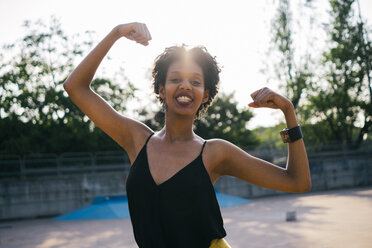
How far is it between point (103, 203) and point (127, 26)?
15.6 meters

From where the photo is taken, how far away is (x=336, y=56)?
1127 inches

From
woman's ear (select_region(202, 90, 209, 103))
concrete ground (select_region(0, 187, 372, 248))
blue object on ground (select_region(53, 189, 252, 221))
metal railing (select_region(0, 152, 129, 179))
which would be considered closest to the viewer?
woman's ear (select_region(202, 90, 209, 103))

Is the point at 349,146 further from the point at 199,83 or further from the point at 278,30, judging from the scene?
the point at 199,83

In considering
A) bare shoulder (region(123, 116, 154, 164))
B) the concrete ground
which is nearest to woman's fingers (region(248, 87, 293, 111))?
bare shoulder (region(123, 116, 154, 164))

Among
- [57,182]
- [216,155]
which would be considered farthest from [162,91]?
[57,182]

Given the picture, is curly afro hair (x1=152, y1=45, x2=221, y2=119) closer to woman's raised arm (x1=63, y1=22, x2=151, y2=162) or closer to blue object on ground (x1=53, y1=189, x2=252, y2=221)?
woman's raised arm (x1=63, y1=22, x2=151, y2=162)

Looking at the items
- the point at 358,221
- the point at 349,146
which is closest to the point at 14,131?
the point at 358,221

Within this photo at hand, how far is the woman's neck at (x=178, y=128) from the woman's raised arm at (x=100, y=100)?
0.14 meters

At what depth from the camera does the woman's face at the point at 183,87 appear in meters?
1.94

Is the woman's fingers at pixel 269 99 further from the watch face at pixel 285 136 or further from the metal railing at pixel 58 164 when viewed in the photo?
the metal railing at pixel 58 164

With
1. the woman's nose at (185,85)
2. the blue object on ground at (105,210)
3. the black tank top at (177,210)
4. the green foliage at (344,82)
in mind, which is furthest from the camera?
the green foliage at (344,82)

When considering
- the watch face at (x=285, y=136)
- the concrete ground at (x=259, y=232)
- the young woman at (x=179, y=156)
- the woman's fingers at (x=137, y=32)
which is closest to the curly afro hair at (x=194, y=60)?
the young woman at (x=179, y=156)

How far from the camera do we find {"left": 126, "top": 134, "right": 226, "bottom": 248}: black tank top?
178 cm

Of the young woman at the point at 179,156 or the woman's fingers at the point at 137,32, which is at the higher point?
the woman's fingers at the point at 137,32
